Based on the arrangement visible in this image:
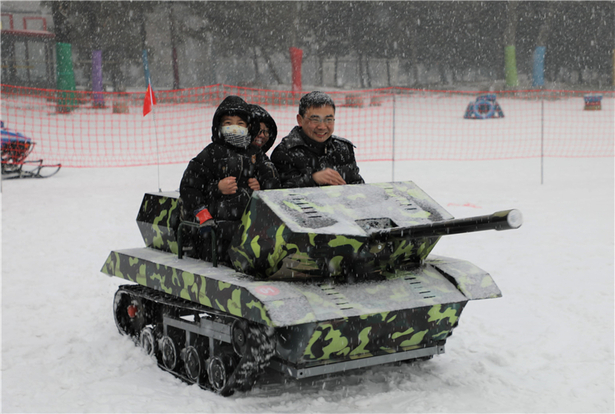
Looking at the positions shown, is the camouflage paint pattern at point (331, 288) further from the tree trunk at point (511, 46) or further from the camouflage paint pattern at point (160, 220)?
the tree trunk at point (511, 46)

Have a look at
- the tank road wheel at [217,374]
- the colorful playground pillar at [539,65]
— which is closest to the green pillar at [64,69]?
the colorful playground pillar at [539,65]

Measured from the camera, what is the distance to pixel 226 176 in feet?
17.0

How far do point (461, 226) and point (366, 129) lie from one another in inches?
695

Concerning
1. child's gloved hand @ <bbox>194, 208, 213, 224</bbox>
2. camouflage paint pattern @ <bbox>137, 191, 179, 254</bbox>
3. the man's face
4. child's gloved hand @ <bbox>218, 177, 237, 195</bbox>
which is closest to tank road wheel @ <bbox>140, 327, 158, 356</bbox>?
camouflage paint pattern @ <bbox>137, 191, 179, 254</bbox>

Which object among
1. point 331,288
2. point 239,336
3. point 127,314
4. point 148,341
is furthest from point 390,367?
point 127,314

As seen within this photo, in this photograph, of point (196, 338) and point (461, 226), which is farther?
point (196, 338)

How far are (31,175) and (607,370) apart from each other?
1297 centimetres

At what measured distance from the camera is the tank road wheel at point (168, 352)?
5.41 meters

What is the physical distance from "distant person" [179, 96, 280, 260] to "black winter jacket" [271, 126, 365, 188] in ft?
0.48

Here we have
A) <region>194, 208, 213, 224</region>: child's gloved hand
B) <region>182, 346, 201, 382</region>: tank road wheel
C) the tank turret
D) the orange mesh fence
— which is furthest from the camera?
the orange mesh fence

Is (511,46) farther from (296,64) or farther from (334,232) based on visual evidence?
(334,232)

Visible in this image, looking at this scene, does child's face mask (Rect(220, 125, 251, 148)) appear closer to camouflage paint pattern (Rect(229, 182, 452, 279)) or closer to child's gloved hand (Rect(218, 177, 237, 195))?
child's gloved hand (Rect(218, 177, 237, 195))

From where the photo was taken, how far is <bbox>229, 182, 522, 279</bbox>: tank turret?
456cm

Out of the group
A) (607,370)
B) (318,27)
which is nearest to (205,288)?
(607,370)
